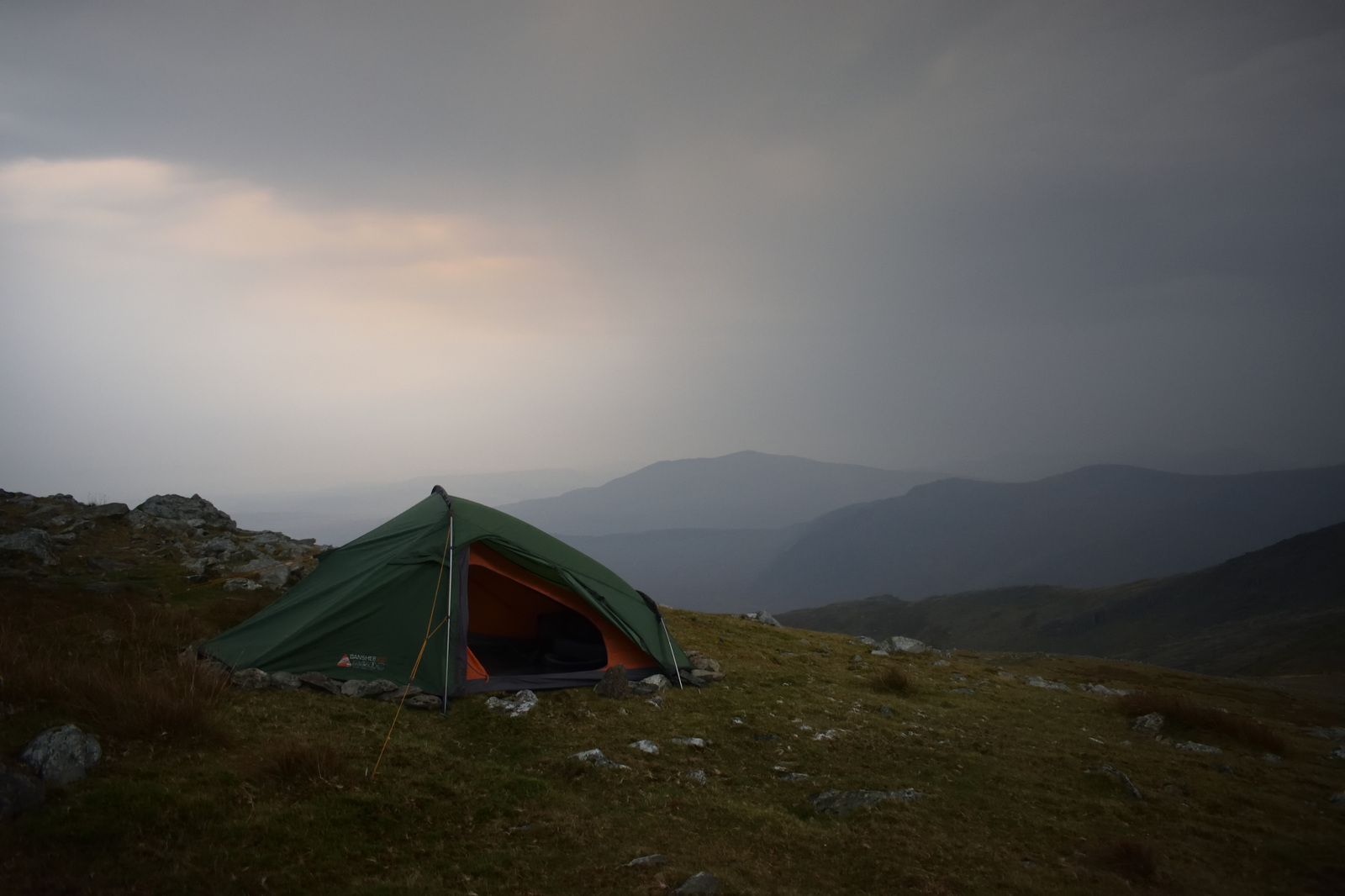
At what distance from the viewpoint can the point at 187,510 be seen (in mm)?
31125

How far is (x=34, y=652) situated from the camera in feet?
30.7

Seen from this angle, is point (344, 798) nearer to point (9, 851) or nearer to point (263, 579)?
point (9, 851)

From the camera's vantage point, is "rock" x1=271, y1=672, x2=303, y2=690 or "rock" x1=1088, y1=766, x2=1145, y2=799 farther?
"rock" x1=271, y1=672, x2=303, y2=690

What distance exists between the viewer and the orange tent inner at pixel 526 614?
14.5 metres

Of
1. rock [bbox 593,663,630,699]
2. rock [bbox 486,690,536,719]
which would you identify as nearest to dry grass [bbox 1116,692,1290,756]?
rock [bbox 593,663,630,699]

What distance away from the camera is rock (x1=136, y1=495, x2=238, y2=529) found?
2959 cm

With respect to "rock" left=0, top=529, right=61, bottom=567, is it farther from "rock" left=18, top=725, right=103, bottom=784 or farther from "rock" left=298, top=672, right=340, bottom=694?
"rock" left=18, top=725, right=103, bottom=784

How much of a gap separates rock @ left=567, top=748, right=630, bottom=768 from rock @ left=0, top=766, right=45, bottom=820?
5.71 metres

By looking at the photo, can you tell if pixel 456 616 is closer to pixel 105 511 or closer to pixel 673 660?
pixel 673 660

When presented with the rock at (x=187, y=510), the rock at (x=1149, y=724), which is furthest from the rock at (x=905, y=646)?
the rock at (x=187, y=510)

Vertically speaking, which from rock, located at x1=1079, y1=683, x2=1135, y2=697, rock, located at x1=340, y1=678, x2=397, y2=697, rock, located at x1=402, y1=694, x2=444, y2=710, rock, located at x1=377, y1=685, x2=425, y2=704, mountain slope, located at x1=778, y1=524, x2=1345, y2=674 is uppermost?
rock, located at x1=340, y1=678, x2=397, y2=697

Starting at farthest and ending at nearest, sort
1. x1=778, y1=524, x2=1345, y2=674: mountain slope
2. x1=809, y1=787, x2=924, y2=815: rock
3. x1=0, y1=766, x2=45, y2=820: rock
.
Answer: x1=778, y1=524, x2=1345, y2=674: mountain slope, x1=809, y1=787, x2=924, y2=815: rock, x1=0, y1=766, x2=45, y2=820: rock

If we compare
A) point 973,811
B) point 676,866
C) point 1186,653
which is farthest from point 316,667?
point 1186,653

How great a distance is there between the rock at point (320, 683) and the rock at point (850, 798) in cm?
803
